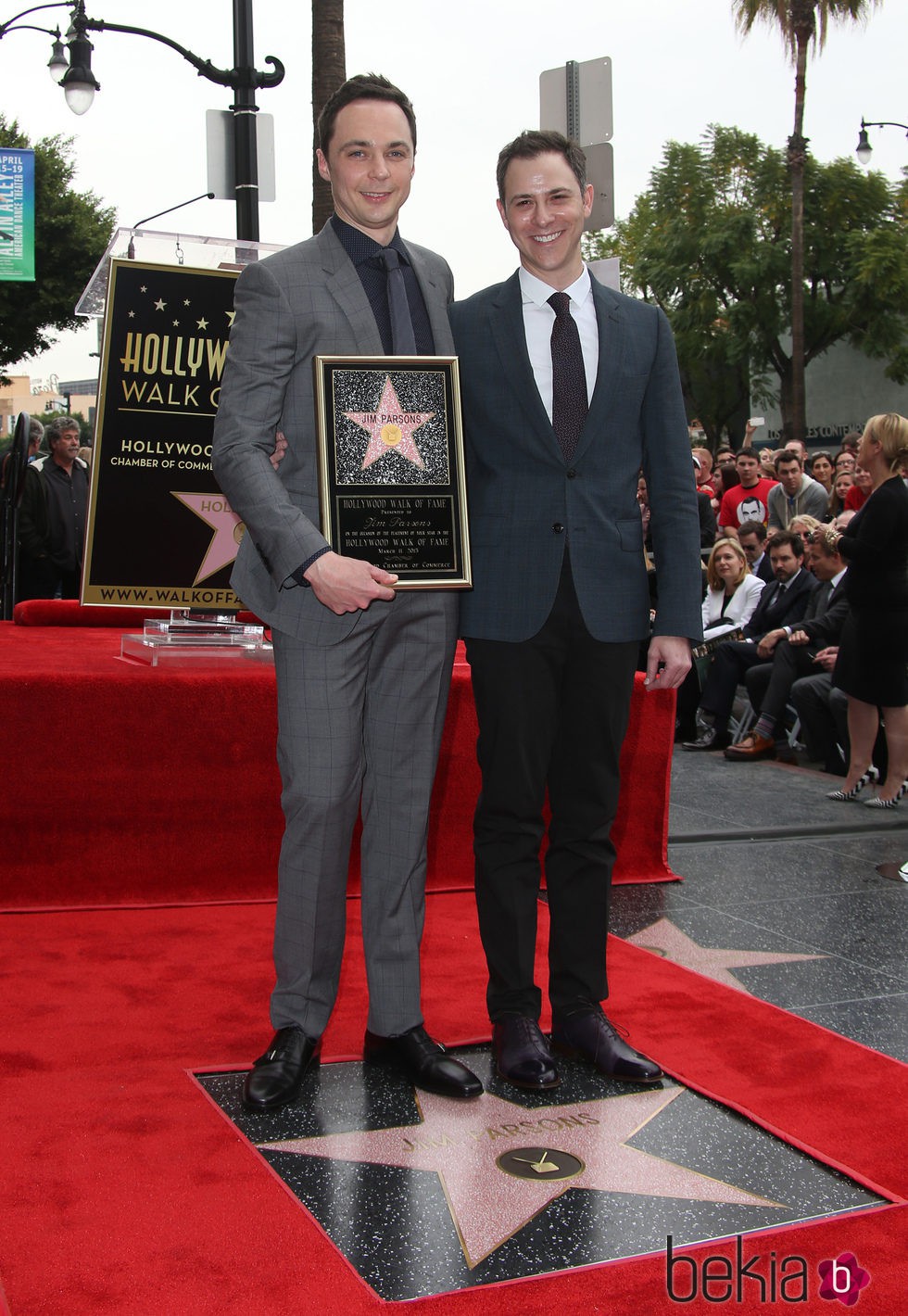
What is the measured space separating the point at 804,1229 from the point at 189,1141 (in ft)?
3.89

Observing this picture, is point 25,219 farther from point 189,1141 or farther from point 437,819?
point 189,1141

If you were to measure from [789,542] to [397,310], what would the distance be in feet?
19.9

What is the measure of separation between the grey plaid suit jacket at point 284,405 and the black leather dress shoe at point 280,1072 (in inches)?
34.9

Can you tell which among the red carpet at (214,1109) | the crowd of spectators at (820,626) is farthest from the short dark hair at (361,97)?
the crowd of spectators at (820,626)

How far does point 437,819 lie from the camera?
15.4ft

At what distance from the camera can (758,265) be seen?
3256 cm

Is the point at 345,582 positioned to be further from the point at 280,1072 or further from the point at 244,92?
the point at 244,92

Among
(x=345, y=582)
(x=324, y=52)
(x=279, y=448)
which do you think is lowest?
(x=345, y=582)

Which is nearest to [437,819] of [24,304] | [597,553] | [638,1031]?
[638,1031]

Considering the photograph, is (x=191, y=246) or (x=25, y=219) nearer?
(x=191, y=246)

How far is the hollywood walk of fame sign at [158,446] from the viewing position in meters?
5.09

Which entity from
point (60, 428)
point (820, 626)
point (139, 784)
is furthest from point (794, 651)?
point (60, 428)

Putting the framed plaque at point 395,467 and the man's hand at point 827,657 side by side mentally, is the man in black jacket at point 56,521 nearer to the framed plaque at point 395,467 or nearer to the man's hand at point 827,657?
the man's hand at point 827,657

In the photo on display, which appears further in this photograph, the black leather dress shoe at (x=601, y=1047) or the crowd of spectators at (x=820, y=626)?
the crowd of spectators at (x=820, y=626)
